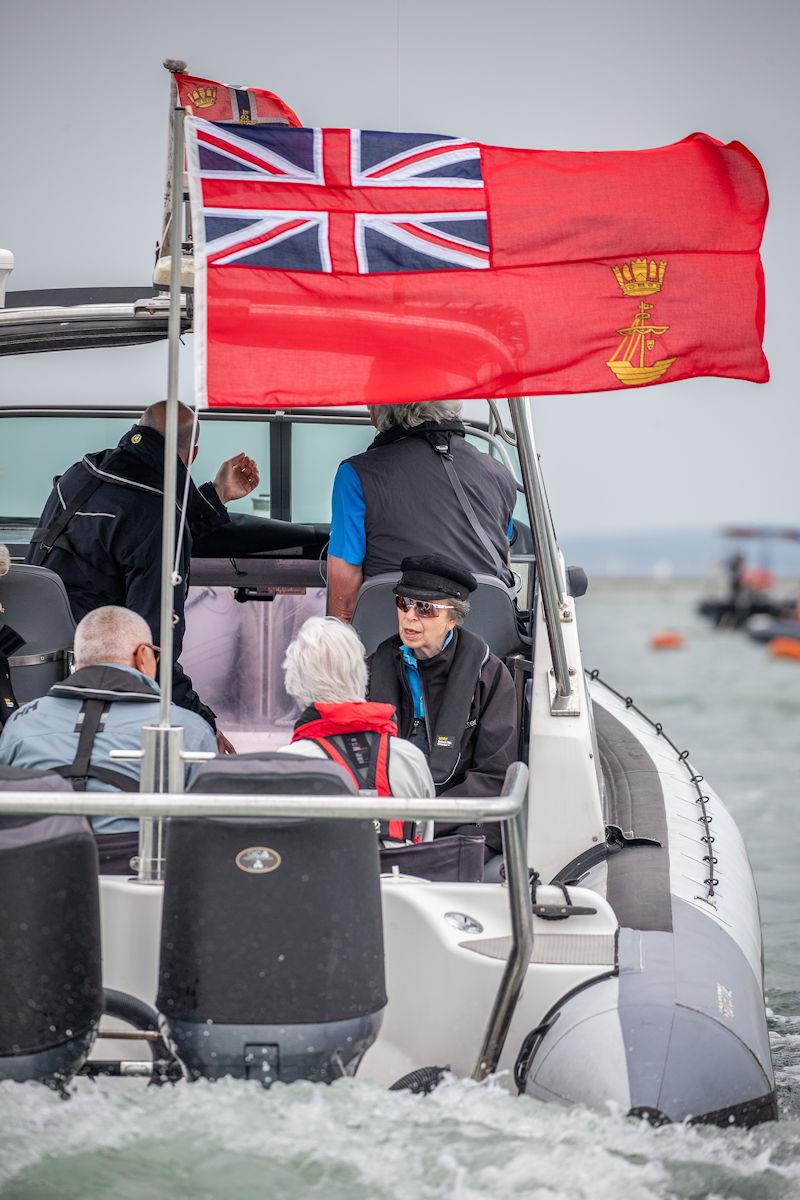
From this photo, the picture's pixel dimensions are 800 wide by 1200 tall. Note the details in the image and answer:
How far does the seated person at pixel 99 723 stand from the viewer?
3.30 metres

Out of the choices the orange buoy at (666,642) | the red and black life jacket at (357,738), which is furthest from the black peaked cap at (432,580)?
the orange buoy at (666,642)

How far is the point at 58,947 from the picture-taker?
→ 9.10 feet

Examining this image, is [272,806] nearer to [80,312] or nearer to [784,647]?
[80,312]

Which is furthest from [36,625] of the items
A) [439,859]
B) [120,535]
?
[439,859]

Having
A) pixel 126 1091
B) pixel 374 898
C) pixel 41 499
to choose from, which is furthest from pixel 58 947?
pixel 41 499

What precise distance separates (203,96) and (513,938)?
98.6 inches

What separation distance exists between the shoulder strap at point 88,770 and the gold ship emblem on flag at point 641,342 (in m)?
1.50

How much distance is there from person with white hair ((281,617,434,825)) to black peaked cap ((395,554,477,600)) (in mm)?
538

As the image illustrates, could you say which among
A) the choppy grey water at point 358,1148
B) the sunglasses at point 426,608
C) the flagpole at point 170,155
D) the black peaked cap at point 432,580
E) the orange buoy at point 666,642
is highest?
the orange buoy at point 666,642

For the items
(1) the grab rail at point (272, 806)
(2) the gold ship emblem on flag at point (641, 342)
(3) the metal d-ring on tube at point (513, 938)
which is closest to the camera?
(1) the grab rail at point (272, 806)

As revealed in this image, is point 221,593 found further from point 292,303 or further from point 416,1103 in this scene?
point 416,1103

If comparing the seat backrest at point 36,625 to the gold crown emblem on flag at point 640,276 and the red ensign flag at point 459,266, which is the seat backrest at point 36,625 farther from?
the gold crown emblem on flag at point 640,276

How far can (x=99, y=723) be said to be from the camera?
132 inches

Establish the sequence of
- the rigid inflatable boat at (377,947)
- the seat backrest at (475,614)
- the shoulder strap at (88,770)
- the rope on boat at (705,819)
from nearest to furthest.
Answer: the rigid inflatable boat at (377,947), the shoulder strap at (88,770), the rope on boat at (705,819), the seat backrest at (475,614)
